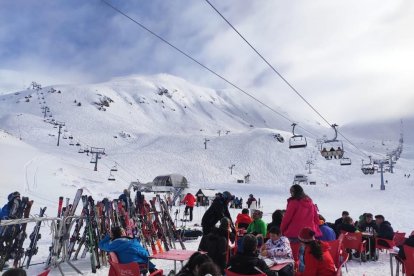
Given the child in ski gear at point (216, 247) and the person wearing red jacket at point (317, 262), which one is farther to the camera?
the child in ski gear at point (216, 247)

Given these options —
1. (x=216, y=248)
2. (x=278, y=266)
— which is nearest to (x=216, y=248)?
(x=216, y=248)

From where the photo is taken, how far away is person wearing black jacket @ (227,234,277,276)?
4462mm

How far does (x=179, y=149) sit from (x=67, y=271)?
3329 inches

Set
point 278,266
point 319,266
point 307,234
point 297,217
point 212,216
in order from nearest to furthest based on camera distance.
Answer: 1. point 319,266
2. point 307,234
3. point 278,266
4. point 297,217
5. point 212,216

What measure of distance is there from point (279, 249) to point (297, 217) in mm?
1071

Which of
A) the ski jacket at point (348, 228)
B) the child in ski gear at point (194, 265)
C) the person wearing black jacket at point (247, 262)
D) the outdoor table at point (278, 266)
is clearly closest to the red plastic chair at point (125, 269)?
the person wearing black jacket at point (247, 262)

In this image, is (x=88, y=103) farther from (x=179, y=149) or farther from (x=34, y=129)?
(x=179, y=149)

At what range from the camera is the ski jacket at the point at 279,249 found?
6.20 metres

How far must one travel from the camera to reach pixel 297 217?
7.12m

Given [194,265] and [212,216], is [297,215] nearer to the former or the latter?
[212,216]

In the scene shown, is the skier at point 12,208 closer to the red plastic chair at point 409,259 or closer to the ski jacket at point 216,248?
the ski jacket at point 216,248

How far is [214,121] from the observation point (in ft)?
580

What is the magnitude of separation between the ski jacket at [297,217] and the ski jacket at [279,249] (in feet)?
2.88

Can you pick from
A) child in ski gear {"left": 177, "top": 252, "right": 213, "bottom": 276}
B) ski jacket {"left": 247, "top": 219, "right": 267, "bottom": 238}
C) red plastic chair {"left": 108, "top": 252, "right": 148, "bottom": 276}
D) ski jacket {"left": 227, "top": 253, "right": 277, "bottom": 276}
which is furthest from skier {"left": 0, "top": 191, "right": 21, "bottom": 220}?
child in ski gear {"left": 177, "top": 252, "right": 213, "bottom": 276}
